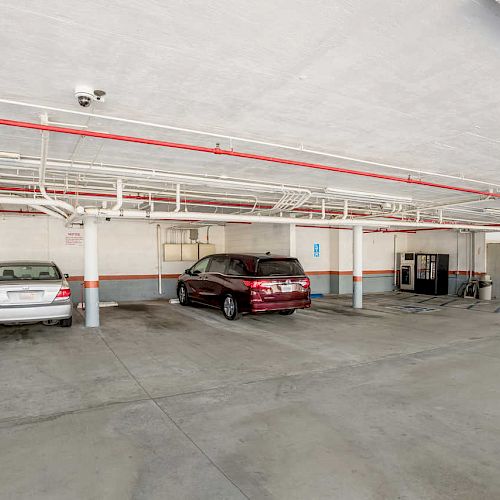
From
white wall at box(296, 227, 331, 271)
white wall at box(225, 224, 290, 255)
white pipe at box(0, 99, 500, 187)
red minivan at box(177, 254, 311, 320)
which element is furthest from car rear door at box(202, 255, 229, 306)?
white wall at box(296, 227, 331, 271)

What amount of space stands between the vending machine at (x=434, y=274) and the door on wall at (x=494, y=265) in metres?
1.29

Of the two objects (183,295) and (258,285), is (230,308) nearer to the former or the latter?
(258,285)

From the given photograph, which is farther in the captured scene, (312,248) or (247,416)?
(312,248)

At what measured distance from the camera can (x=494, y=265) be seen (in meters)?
13.8

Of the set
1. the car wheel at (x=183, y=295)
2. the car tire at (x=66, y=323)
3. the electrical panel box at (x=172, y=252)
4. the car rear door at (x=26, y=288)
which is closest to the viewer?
the car rear door at (x=26, y=288)

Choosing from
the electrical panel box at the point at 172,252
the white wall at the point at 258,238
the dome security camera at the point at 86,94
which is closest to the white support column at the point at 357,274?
the white wall at the point at 258,238

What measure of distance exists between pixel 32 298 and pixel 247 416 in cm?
448

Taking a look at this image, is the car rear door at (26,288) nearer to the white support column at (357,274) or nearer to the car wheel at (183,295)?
the car wheel at (183,295)

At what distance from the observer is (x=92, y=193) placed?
8.13m

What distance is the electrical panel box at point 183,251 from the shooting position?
12578 mm

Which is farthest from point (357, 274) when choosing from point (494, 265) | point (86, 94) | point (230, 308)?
point (86, 94)

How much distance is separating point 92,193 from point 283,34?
6.62 meters

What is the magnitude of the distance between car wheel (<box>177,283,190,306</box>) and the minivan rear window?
127 inches

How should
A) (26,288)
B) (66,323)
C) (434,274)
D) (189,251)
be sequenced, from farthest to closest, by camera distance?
1. (434,274)
2. (189,251)
3. (66,323)
4. (26,288)
